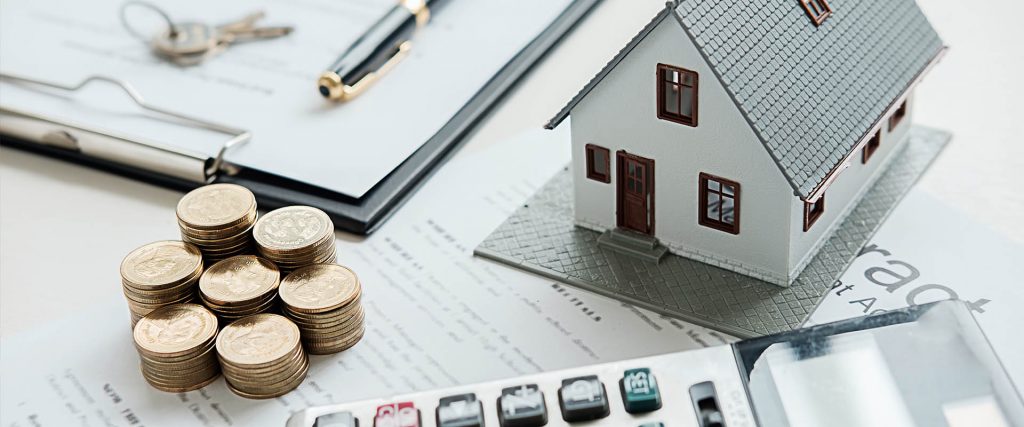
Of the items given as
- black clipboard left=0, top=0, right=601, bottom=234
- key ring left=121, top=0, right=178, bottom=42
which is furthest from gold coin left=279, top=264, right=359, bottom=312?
key ring left=121, top=0, right=178, bottom=42

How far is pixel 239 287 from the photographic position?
87 centimetres

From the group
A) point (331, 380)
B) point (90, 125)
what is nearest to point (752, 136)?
point (331, 380)

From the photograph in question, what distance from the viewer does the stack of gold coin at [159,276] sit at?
2.84ft

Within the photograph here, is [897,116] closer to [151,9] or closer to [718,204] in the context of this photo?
[718,204]

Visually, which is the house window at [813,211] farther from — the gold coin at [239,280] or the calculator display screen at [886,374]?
the gold coin at [239,280]

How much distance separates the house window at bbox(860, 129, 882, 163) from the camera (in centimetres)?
97

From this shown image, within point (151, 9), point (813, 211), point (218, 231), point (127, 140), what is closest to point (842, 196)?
point (813, 211)

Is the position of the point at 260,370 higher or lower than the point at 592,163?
lower

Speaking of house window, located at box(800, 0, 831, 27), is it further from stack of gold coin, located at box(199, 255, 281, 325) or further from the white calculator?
stack of gold coin, located at box(199, 255, 281, 325)

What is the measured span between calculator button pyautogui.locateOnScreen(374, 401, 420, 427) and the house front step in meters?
0.26

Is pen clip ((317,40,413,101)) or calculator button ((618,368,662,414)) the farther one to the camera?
pen clip ((317,40,413,101))

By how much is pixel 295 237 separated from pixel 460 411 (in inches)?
8.7

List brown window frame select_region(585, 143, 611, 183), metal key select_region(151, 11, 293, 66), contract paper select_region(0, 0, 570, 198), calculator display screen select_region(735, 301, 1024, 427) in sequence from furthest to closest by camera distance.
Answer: metal key select_region(151, 11, 293, 66), contract paper select_region(0, 0, 570, 198), brown window frame select_region(585, 143, 611, 183), calculator display screen select_region(735, 301, 1024, 427)

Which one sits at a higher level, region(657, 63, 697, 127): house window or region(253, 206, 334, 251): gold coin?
region(657, 63, 697, 127): house window
